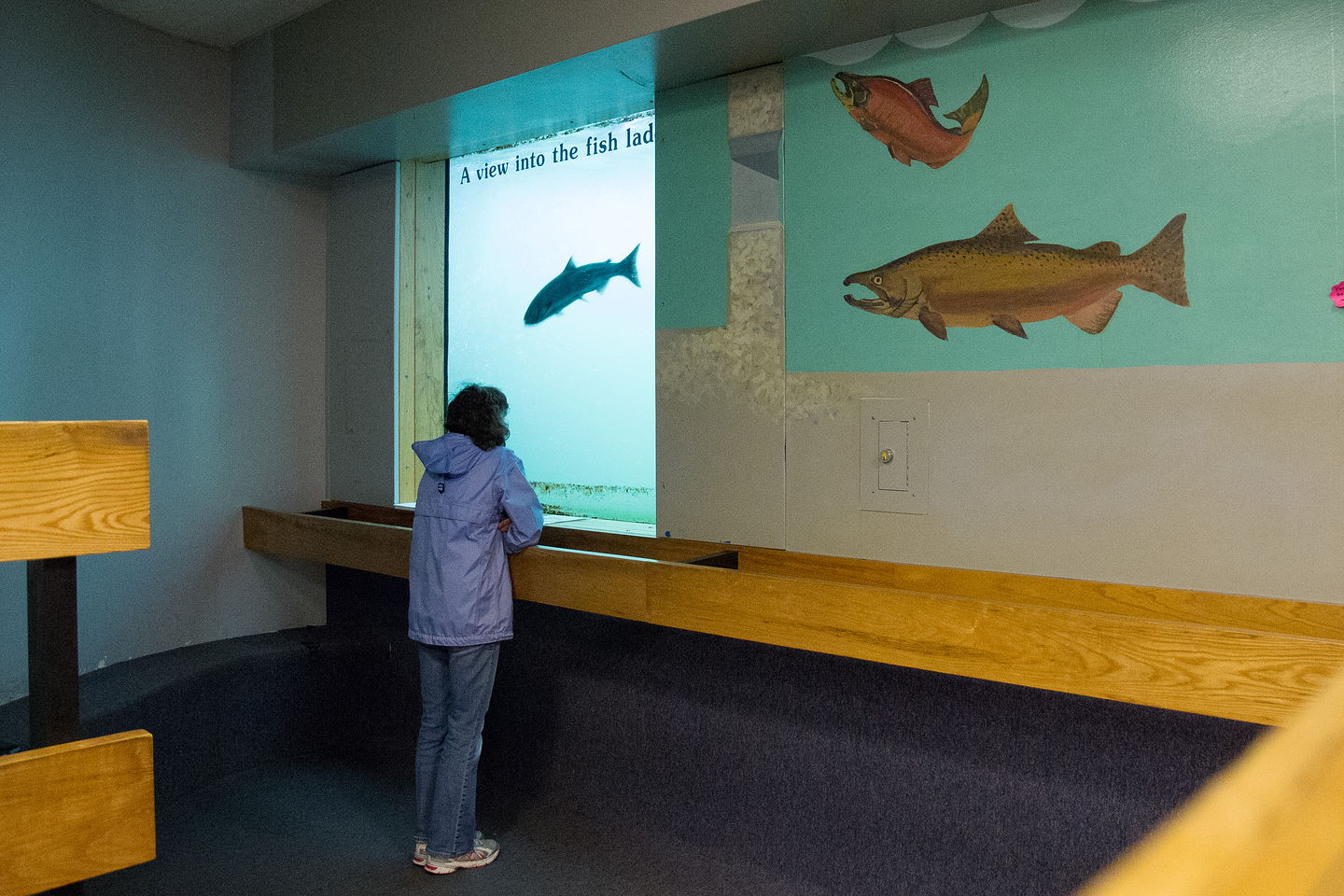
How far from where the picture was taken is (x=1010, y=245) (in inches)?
95.0

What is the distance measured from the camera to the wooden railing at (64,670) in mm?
883

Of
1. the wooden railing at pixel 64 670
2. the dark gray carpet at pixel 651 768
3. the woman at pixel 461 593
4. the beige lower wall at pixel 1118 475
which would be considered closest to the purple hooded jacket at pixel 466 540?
the woman at pixel 461 593

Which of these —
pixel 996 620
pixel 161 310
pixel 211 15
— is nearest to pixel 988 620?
pixel 996 620

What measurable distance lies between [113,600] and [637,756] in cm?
230

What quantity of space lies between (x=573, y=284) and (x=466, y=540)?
122 cm

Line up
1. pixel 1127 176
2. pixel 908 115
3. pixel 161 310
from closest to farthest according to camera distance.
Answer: pixel 1127 176 < pixel 908 115 < pixel 161 310

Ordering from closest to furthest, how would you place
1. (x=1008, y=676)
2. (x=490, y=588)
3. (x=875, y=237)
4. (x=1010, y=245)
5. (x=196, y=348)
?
1. (x=1008, y=676)
2. (x=1010, y=245)
3. (x=875, y=237)
4. (x=490, y=588)
5. (x=196, y=348)

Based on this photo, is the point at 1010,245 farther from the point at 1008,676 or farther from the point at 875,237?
the point at 1008,676

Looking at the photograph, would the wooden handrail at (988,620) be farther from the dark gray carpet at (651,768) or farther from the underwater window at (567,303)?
the underwater window at (567,303)

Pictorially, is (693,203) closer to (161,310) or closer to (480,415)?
(480,415)

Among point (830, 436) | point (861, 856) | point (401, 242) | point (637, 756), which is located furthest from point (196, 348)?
point (861, 856)

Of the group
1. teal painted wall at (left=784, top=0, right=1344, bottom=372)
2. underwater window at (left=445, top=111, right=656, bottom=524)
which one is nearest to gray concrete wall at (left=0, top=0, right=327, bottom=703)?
underwater window at (left=445, top=111, right=656, bottom=524)

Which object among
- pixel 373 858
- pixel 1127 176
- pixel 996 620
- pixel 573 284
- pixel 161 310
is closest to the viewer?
pixel 996 620

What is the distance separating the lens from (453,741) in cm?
291
